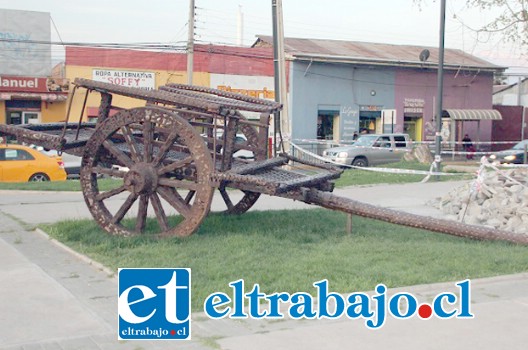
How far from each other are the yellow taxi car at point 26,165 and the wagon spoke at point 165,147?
11106mm

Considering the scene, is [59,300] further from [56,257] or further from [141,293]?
[56,257]

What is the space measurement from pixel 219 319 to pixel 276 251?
7.92ft

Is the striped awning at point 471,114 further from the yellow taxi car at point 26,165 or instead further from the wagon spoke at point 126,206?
the wagon spoke at point 126,206

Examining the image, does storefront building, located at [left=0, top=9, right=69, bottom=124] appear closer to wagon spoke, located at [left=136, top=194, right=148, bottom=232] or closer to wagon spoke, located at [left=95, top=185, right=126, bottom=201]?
wagon spoke, located at [left=95, top=185, right=126, bottom=201]

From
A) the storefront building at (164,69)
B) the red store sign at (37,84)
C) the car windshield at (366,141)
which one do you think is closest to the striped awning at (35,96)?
the red store sign at (37,84)

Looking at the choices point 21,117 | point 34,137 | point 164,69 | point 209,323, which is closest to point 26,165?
point 34,137

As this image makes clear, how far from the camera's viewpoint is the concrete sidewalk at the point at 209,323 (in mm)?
5324

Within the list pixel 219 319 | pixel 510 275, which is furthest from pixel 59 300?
pixel 510 275

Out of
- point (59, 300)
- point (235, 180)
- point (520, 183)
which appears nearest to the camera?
point (59, 300)

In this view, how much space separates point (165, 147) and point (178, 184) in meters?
0.46

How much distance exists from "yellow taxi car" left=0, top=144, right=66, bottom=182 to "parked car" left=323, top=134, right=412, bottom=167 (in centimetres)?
1028

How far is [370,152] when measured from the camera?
26.6 metres

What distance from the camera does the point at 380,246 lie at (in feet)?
28.2

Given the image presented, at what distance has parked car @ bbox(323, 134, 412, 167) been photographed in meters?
26.3
